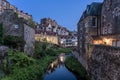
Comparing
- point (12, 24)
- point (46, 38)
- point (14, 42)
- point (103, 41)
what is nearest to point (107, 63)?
point (103, 41)

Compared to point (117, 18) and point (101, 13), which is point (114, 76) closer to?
point (117, 18)

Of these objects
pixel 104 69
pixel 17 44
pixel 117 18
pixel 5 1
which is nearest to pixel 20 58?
pixel 17 44

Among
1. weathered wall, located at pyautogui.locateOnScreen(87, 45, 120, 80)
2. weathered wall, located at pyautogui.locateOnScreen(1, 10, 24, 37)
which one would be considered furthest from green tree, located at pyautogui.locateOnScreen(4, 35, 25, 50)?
weathered wall, located at pyautogui.locateOnScreen(87, 45, 120, 80)

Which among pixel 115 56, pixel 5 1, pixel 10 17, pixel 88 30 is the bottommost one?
pixel 115 56

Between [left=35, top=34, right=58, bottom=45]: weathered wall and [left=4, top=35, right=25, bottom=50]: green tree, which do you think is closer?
[left=4, top=35, right=25, bottom=50]: green tree

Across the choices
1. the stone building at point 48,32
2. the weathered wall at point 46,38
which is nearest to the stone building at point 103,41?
the weathered wall at point 46,38

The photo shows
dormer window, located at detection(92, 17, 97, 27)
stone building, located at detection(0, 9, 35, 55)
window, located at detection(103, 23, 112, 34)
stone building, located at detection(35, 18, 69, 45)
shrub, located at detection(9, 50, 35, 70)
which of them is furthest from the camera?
stone building, located at detection(35, 18, 69, 45)

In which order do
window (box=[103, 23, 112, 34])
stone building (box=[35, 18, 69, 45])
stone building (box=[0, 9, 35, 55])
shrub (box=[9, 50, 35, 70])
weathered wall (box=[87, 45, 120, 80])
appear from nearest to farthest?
1. weathered wall (box=[87, 45, 120, 80])
2. shrub (box=[9, 50, 35, 70])
3. window (box=[103, 23, 112, 34])
4. stone building (box=[0, 9, 35, 55])
5. stone building (box=[35, 18, 69, 45])

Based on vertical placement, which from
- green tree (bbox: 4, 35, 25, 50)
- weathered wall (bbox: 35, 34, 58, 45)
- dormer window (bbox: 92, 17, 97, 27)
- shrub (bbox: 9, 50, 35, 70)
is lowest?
shrub (bbox: 9, 50, 35, 70)

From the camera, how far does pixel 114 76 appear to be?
16.0 meters

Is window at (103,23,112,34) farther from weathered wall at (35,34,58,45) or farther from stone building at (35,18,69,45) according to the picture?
stone building at (35,18,69,45)

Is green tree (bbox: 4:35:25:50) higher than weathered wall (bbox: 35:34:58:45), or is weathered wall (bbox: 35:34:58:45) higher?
weathered wall (bbox: 35:34:58:45)

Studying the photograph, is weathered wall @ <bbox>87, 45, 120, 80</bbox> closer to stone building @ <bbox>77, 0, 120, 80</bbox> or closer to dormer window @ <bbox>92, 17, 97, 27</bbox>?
stone building @ <bbox>77, 0, 120, 80</bbox>

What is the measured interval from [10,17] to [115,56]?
24.4m
